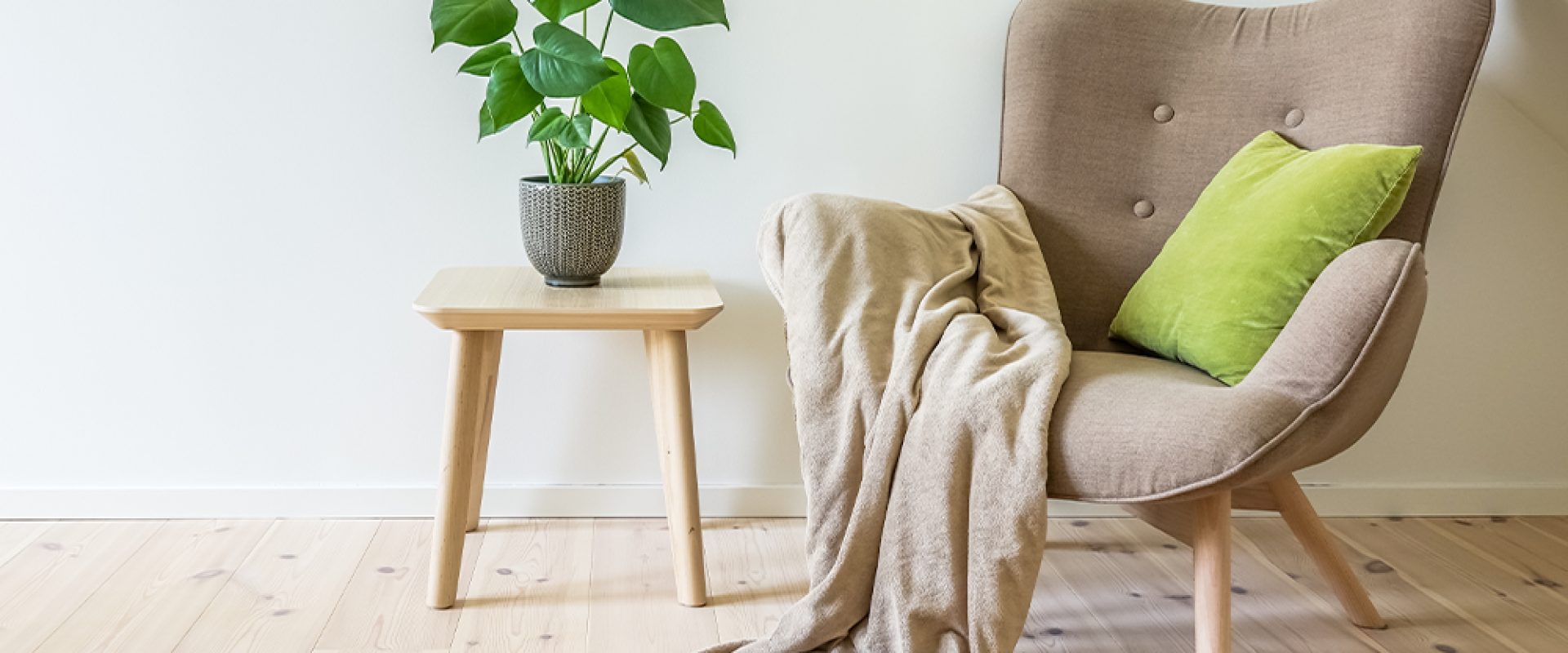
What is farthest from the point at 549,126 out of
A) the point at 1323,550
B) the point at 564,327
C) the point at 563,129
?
the point at 1323,550

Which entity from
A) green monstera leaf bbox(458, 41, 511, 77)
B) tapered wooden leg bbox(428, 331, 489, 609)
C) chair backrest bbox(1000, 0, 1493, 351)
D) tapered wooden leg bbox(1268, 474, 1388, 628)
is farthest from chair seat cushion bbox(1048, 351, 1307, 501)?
green monstera leaf bbox(458, 41, 511, 77)

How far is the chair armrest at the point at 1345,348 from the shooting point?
1.04 m

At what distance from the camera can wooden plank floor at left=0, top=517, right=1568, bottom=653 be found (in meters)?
1.36

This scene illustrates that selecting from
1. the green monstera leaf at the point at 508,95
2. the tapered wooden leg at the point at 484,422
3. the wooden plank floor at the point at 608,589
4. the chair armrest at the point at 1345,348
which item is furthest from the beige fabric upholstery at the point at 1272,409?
the tapered wooden leg at the point at 484,422

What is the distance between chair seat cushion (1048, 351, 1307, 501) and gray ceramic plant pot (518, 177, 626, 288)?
0.62m

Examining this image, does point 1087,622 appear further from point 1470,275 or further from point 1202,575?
point 1470,275

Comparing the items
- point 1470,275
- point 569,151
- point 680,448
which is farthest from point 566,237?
point 1470,275

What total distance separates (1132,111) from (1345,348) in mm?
616

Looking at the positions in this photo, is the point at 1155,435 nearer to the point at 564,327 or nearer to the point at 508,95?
the point at 564,327

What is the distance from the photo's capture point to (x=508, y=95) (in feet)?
4.36

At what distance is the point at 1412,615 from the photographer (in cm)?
148

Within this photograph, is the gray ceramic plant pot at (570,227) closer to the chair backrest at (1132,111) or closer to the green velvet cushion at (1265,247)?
the chair backrest at (1132,111)

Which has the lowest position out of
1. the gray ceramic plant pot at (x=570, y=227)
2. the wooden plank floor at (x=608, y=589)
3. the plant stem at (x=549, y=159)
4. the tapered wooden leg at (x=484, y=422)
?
the wooden plank floor at (x=608, y=589)

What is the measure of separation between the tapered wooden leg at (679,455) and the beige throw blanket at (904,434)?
6.7 inches
